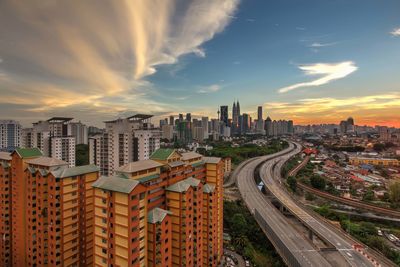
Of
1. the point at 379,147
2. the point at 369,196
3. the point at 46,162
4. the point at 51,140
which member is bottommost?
the point at 369,196

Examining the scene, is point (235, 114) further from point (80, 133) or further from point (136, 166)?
point (136, 166)

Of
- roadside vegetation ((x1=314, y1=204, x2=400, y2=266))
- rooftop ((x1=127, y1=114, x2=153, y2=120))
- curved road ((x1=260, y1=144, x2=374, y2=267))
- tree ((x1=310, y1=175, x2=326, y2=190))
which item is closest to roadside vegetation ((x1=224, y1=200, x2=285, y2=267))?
curved road ((x1=260, y1=144, x2=374, y2=267))

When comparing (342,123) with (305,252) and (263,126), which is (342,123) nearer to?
(263,126)

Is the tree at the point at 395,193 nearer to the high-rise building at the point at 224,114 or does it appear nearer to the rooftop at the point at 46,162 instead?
the rooftop at the point at 46,162

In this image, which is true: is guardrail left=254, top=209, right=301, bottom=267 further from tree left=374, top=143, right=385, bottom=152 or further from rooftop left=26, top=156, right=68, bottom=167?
tree left=374, top=143, right=385, bottom=152

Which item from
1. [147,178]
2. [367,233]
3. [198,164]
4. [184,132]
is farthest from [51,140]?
[184,132]

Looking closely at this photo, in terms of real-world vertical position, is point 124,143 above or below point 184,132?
below
